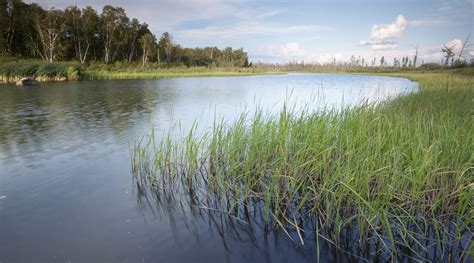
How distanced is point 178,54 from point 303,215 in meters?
66.6

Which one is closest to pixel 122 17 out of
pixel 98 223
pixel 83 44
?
pixel 83 44

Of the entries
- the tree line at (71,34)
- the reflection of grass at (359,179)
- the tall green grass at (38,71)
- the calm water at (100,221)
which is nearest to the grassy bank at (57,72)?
the tall green grass at (38,71)

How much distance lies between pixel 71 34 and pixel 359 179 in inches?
2206

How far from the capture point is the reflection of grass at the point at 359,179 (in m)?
3.26

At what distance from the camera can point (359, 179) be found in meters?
3.45

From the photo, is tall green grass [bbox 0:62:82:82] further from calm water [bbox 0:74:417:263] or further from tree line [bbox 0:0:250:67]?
calm water [bbox 0:74:417:263]

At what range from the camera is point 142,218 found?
4.25m

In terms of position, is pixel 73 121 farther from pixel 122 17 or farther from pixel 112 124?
pixel 122 17

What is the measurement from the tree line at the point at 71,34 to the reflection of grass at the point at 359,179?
44243 millimetres

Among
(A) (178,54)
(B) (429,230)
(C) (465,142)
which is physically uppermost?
(A) (178,54)

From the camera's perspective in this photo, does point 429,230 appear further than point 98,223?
No

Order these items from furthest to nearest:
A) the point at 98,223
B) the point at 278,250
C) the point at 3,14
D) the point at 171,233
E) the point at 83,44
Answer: the point at 83,44
the point at 3,14
the point at 98,223
the point at 171,233
the point at 278,250

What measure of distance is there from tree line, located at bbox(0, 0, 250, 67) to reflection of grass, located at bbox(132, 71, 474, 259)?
4424 cm

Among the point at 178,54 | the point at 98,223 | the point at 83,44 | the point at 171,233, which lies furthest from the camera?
the point at 178,54
